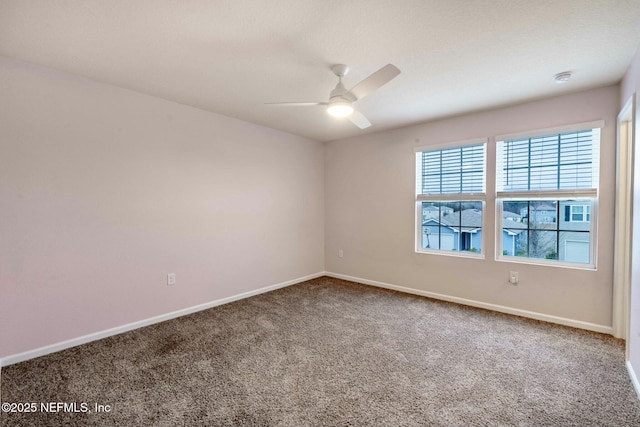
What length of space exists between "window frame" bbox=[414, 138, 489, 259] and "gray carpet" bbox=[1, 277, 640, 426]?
2.88 ft

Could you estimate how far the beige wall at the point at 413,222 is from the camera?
2771 millimetres

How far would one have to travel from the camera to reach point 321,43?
6.63 feet

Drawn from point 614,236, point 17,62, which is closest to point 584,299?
point 614,236

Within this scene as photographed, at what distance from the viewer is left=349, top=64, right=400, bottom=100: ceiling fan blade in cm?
186

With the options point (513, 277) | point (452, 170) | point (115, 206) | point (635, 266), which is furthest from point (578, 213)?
point (115, 206)

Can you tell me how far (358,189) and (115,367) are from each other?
11.9 feet

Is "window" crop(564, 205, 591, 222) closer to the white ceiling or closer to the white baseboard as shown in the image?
the white ceiling

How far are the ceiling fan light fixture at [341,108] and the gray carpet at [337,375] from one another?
1998mm

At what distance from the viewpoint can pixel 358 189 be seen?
461 cm

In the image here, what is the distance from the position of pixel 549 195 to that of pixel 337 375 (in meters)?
2.83

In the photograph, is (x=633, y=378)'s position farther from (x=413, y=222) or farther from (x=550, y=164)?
(x=413, y=222)

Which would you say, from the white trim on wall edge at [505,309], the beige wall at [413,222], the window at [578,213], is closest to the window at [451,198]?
A: the beige wall at [413,222]

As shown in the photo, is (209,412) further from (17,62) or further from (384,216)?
(384,216)

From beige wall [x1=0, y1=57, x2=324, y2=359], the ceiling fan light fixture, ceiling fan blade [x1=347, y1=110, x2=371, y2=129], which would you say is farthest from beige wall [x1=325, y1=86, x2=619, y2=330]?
the ceiling fan light fixture
